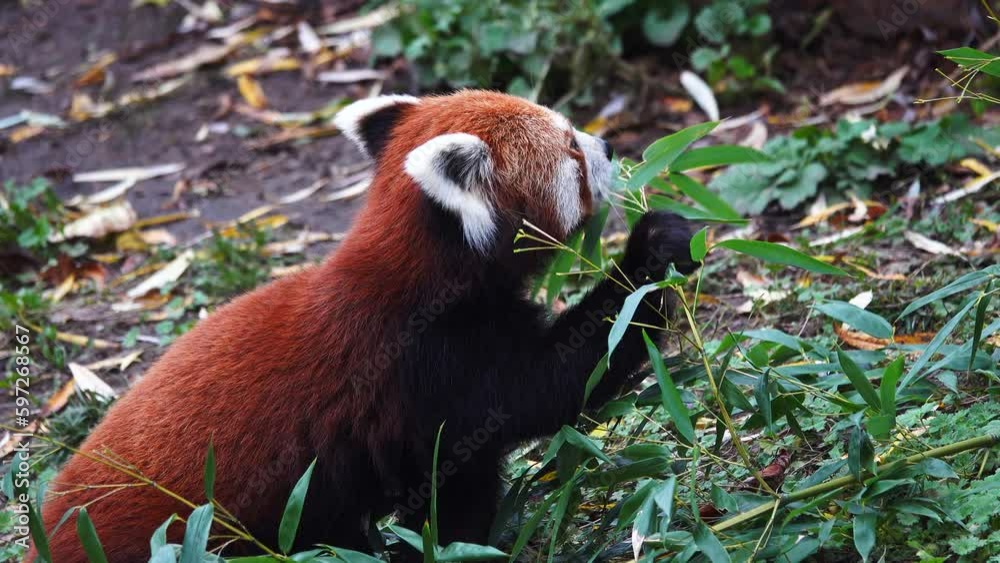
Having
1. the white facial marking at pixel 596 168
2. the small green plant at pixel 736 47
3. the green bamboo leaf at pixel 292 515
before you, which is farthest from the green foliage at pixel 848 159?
the green bamboo leaf at pixel 292 515

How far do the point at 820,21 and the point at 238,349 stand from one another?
4.60 metres

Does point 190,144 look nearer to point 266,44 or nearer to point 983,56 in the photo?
point 266,44

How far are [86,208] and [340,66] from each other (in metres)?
2.32

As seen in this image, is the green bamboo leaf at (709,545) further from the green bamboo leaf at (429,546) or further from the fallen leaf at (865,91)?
the fallen leaf at (865,91)

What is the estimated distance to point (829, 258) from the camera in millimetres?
4656

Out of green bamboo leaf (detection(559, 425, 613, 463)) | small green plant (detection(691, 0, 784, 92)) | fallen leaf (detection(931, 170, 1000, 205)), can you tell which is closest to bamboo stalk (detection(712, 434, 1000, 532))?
green bamboo leaf (detection(559, 425, 613, 463))

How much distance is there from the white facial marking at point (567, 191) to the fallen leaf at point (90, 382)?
2421mm

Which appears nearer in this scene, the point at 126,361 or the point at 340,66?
the point at 126,361

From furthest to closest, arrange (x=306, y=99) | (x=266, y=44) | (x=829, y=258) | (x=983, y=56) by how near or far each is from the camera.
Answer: (x=266, y=44) → (x=306, y=99) → (x=829, y=258) → (x=983, y=56)

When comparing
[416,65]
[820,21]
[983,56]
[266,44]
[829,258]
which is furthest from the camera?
[266,44]

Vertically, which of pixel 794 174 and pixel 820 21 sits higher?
pixel 820 21

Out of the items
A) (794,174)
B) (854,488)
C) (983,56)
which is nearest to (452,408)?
(854,488)

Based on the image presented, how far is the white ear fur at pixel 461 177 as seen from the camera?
3055 millimetres

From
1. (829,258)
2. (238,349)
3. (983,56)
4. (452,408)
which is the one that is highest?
(983,56)
